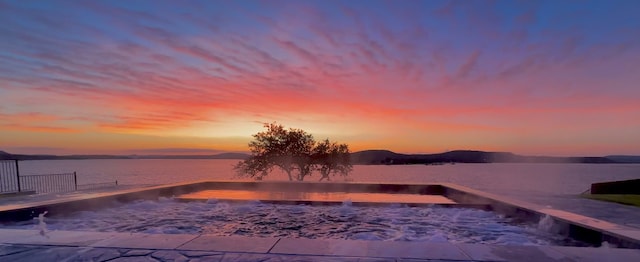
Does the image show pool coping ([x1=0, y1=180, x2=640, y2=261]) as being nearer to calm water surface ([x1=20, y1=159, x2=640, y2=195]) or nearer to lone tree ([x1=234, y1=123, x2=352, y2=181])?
calm water surface ([x1=20, y1=159, x2=640, y2=195])

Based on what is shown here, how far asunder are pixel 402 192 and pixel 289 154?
11.9 meters

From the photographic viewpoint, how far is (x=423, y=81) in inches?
512

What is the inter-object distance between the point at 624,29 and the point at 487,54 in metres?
3.37

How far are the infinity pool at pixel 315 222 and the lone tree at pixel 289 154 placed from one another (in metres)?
13.4

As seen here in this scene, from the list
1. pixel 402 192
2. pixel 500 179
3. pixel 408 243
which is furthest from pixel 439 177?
pixel 408 243

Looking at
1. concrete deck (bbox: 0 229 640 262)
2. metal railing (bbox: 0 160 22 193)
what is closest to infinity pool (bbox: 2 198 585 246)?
concrete deck (bbox: 0 229 640 262)

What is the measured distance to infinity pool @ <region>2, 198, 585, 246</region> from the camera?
6020 mm

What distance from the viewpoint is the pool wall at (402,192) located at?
5176mm

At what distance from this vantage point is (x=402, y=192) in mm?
12180

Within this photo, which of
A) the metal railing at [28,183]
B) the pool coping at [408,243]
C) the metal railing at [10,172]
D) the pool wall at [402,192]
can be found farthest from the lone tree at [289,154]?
the pool coping at [408,243]

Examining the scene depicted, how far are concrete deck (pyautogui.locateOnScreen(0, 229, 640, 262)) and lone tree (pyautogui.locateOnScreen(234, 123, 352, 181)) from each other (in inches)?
717

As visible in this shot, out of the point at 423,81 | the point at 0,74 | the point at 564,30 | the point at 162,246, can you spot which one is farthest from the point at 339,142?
the point at 162,246

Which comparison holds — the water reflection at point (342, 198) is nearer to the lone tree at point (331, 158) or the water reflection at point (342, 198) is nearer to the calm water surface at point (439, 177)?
the calm water surface at point (439, 177)

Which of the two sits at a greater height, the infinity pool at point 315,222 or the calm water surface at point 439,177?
the infinity pool at point 315,222
